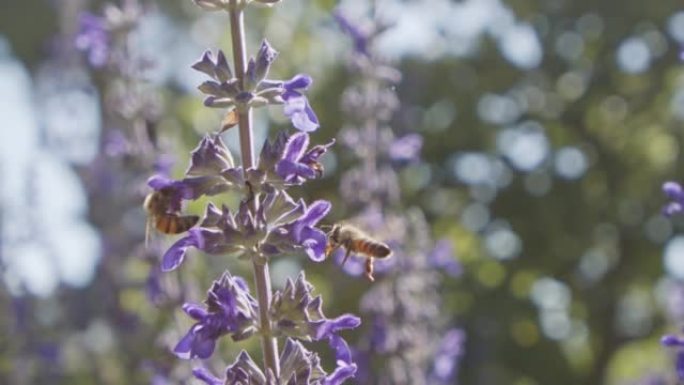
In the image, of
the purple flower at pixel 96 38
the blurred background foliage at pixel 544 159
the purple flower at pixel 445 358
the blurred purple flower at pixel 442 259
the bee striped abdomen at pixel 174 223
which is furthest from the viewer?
the blurred background foliage at pixel 544 159

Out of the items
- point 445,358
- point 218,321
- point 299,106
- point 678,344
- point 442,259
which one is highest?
point 299,106

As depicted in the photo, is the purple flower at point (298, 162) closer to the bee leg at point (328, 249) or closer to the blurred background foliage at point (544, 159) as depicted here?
the bee leg at point (328, 249)

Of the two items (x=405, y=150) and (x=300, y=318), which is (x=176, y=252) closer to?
(x=300, y=318)

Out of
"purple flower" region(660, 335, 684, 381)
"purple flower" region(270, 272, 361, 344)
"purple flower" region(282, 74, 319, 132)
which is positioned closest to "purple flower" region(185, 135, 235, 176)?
"purple flower" region(282, 74, 319, 132)

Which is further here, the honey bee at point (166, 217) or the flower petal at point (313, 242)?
the honey bee at point (166, 217)

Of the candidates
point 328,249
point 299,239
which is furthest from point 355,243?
point 299,239

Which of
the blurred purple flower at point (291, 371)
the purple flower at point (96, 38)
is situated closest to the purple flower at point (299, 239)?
the blurred purple flower at point (291, 371)
